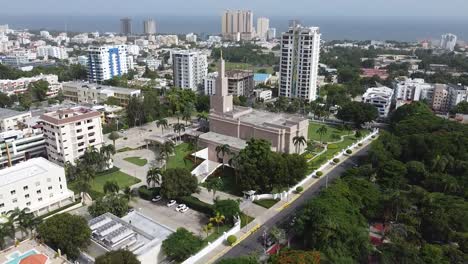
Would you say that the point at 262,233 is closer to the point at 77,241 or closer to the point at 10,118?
the point at 77,241

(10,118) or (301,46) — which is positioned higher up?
(301,46)

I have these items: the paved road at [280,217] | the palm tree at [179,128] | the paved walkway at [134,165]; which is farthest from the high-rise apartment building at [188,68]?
the paved road at [280,217]

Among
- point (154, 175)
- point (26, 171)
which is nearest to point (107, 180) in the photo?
point (154, 175)

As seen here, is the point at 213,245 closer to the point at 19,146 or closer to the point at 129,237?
the point at 129,237

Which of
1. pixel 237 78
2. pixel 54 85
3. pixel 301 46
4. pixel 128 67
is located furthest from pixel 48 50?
pixel 301 46

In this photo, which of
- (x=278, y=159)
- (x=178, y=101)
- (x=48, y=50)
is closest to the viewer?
(x=278, y=159)

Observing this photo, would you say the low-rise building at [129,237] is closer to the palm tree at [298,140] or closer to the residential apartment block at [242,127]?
the residential apartment block at [242,127]

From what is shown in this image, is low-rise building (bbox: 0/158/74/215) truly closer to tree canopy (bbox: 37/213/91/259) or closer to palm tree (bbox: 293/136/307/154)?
tree canopy (bbox: 37/213/91/259)
